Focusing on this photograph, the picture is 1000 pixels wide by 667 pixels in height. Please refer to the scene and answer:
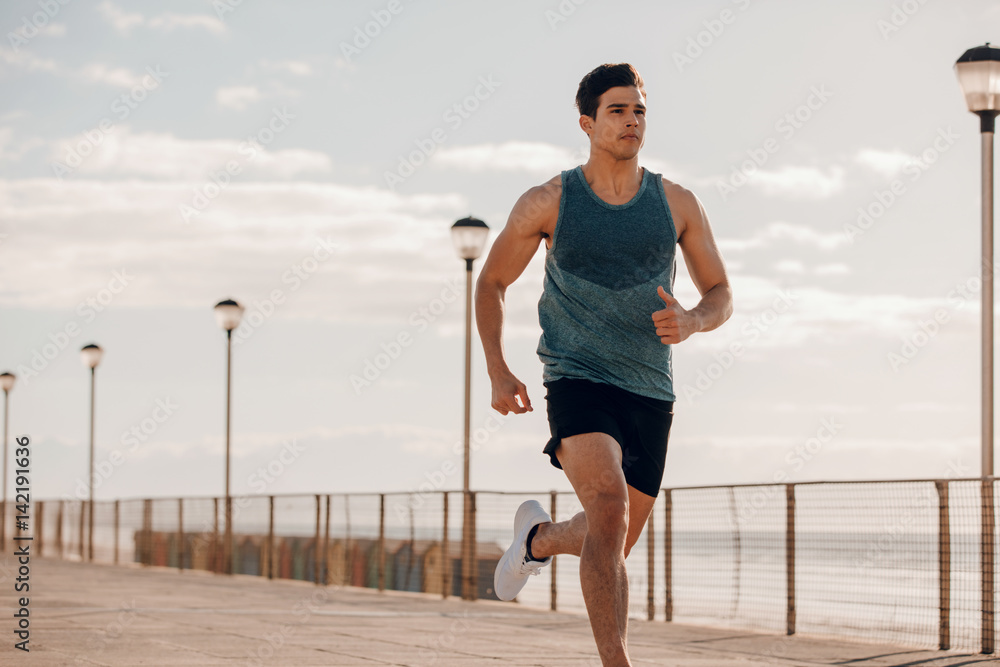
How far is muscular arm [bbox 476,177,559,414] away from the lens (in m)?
4.19

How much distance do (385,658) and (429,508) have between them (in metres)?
7.97

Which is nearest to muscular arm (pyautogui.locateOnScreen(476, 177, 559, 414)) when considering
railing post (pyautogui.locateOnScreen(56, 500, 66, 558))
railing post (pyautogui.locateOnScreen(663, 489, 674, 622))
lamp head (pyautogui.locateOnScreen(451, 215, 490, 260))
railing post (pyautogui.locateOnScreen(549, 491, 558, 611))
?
railing post (pyautogui.locateOnScreen(663, 489, 674, 622))

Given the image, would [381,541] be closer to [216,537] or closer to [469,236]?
[469,236]

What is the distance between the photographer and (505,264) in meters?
4.31

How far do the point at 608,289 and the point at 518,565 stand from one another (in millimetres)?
1131

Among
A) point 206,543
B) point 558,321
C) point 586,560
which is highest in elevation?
point 558,321

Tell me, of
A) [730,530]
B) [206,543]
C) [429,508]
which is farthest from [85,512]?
[730,530]

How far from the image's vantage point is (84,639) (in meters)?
6.99

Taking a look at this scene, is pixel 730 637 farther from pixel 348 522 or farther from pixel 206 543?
pixel 206 543

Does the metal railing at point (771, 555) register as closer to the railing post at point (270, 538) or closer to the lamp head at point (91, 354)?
the railing post at point (270, 538)

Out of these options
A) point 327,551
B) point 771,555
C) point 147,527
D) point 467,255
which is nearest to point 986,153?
point 771,555

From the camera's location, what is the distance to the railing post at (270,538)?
1742cm

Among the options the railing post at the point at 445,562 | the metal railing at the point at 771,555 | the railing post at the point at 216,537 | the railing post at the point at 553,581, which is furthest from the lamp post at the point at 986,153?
the railing post at the point at 216,537

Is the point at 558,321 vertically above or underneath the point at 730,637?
above
